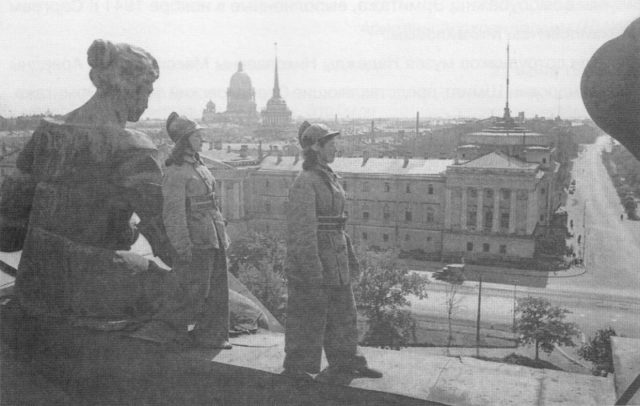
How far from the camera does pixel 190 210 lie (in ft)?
19.2

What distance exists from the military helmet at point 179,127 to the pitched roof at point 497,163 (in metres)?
45.8

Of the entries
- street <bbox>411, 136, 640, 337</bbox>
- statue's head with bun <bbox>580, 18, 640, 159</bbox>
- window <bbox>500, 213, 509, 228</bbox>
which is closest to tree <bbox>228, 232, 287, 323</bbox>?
street <bbox>411, 136, 640, 337</bbox>

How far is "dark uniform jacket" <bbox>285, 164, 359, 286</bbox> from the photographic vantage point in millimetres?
5312

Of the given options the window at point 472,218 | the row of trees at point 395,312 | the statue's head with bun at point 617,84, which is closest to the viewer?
the statue's head with bun at point 617,84

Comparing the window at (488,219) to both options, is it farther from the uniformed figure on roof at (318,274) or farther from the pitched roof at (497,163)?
the uniformed figure on roof at (318,274)

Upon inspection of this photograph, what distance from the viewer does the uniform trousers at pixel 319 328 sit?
531 centimetres

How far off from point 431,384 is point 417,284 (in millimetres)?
24433

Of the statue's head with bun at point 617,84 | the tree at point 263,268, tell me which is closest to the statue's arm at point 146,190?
the statue's head with bun at point 617,84

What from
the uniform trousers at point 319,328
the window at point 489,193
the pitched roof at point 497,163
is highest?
the uniform trousers at point 319,328

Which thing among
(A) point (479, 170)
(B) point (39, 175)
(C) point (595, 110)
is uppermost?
(C) point (595, 110)

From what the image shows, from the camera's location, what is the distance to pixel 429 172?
173ft

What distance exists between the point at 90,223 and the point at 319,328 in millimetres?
2215

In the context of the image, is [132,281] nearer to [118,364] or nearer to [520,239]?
[118,364]

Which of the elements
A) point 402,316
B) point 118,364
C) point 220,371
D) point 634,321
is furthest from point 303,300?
point 634,321
